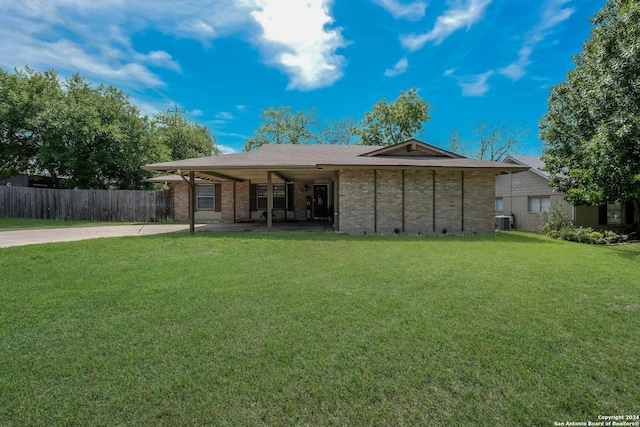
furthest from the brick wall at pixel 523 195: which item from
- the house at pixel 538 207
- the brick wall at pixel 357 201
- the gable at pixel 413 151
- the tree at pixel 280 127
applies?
the tree at pixel 280 127

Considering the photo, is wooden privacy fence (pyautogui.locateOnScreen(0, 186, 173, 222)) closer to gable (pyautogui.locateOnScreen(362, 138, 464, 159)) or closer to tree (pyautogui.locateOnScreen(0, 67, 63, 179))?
tree (pyautogui.locateOnScreen(0, 67, 63, 179))

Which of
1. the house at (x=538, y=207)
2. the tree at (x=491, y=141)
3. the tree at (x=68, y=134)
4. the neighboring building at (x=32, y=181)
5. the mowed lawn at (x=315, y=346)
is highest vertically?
the tree at (x=491, y=141)

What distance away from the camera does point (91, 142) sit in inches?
719

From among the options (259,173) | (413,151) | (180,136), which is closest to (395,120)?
(413,151)

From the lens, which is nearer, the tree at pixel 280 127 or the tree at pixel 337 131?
the tree at pixel 280 127

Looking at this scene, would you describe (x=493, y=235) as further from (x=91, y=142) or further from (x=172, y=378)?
(x=91, y=142)

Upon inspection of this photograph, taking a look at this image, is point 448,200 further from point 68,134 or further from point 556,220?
point 68,134

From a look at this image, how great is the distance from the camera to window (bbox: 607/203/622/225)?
1514 cm

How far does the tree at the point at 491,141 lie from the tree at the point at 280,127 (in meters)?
18.4

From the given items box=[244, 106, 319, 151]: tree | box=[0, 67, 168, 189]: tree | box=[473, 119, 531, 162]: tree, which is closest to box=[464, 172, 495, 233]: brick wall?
box=[0, 67, 168, 189]: tree

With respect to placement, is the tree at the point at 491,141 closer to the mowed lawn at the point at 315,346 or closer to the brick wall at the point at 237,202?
the brick wall at the point at 237,202

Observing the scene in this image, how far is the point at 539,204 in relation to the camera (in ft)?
51.6

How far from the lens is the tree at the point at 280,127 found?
30.9 metres

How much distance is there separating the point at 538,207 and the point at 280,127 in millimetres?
23636
